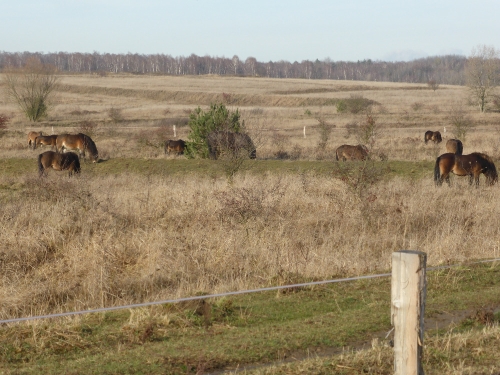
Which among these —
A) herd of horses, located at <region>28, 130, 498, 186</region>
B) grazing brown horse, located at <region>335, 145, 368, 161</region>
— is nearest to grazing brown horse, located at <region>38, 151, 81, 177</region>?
herd of horses, located at <region>28, 130, 498, 186</region>

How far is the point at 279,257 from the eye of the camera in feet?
32.2

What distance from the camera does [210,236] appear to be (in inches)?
444

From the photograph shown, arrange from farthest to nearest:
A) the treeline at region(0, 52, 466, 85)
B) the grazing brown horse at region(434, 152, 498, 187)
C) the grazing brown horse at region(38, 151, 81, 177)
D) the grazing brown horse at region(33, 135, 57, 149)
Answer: the treeline at region(0, 52, 466, 85) → the grazing brown horse at region(33, 135, 57, 149) → the grazing brown horse at region(38, 151, 81, 177) → the grazing brown horse at region(434, 152, 498, 187)

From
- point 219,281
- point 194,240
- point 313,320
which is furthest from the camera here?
point 194,240

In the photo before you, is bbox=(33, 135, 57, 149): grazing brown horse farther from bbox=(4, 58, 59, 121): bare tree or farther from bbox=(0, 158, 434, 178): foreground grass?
bbox=(4, 58, 59, 121): bare tree

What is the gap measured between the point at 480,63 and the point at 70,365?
61.5m

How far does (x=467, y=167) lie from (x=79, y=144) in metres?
15.4

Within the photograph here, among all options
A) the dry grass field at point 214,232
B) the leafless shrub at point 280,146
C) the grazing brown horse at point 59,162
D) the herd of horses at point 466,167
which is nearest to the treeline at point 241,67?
the leafless shrub at point 280,146

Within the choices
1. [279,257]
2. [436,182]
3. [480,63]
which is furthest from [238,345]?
[480,63]

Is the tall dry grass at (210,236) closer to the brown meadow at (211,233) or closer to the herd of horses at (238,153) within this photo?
the brown meadow at (211,233)

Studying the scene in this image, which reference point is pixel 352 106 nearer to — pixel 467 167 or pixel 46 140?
pixel 46 140

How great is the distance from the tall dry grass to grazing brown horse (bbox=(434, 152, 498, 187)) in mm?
1782

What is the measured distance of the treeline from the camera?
158m

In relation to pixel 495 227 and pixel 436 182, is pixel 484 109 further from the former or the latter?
pixel 495 227
